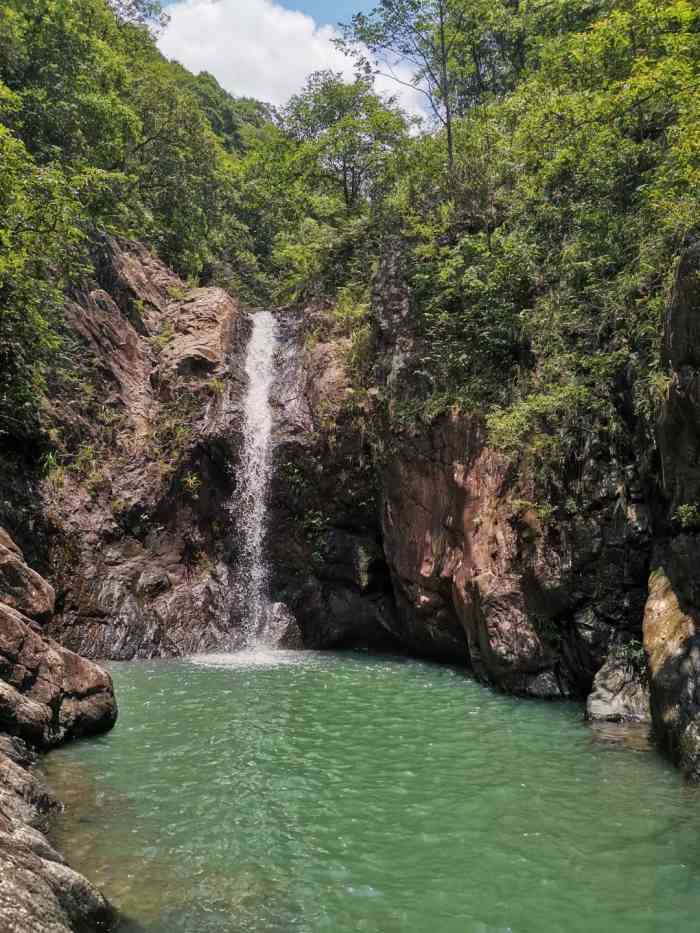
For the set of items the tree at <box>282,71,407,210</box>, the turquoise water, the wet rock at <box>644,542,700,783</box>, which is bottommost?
the turquoise water

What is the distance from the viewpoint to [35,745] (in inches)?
318

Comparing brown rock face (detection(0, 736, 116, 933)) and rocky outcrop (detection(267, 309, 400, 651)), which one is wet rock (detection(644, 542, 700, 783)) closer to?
brown rock face (detection(0, 736, 116, 933))

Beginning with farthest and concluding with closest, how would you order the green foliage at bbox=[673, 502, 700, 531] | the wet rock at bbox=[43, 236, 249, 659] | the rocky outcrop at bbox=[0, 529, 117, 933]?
the wet rock at bbox=[43, 236, 249, 659] → the green foliage at bbox=[673, 502, 700, 531] → the rocky outcrop at bbox=[0, 529, 117, 933]

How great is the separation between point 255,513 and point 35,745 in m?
11.4

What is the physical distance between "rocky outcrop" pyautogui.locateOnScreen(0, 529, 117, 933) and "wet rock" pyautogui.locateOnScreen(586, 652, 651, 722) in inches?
282

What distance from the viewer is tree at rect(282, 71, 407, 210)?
28.1 meters

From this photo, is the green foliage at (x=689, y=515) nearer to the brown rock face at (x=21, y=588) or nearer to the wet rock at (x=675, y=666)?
the wet rock at (x=675, y=666)

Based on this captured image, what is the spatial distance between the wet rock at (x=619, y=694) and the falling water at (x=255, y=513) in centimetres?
918

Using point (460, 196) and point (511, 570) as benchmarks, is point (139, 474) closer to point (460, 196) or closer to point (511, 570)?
point (511, 570)

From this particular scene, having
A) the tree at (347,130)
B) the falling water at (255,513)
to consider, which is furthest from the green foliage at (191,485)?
the tree at (347,130)

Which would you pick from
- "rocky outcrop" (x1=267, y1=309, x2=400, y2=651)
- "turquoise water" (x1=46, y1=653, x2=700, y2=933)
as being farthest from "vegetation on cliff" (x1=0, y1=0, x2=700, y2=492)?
"turquoise water" (x1=46, y1=653, x2=700, y2=933)

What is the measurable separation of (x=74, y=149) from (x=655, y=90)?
19.3 meters

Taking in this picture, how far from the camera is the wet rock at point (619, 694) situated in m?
9.79

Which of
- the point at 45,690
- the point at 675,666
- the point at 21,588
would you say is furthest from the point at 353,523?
the point at 675,666
